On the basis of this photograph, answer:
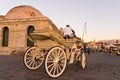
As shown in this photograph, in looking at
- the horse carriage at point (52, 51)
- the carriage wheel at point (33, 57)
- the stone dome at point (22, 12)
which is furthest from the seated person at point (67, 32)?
the stone dome at point (22, 12)

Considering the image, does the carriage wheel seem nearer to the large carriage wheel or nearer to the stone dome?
the large carriage wheel

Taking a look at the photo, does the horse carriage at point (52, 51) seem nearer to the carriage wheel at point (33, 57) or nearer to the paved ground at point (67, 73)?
the carriage wheel at point (33, 57)

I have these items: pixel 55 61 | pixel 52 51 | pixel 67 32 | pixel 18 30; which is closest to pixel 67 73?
pixel 55 61

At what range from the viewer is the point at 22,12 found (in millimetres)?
35406

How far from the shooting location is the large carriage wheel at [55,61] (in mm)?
5901

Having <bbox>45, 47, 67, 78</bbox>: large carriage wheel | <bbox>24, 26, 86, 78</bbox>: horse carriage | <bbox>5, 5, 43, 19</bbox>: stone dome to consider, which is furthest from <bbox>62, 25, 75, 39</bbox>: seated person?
<bbox>5, 5, 43, 19</bbox>: stone dome

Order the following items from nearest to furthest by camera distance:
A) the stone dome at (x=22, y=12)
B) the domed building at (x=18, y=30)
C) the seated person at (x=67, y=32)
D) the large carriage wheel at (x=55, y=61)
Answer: the large carriage wheel at (x=55, y=61) < the seated person at (x=67, y=32) < the domed building at (x=18, y=30) < the stone dome at (x=22, y=12)

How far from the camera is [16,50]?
1159 inches

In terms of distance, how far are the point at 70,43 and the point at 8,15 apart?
3017 cm

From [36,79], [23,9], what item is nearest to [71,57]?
[36,79]

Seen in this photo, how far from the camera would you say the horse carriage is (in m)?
6.09

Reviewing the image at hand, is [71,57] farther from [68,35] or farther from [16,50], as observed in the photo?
[16,50]

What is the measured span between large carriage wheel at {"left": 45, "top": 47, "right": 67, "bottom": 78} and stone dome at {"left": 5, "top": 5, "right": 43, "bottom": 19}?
2905 centimetres

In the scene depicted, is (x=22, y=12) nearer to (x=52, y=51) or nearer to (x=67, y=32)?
(x=67, y=32)
